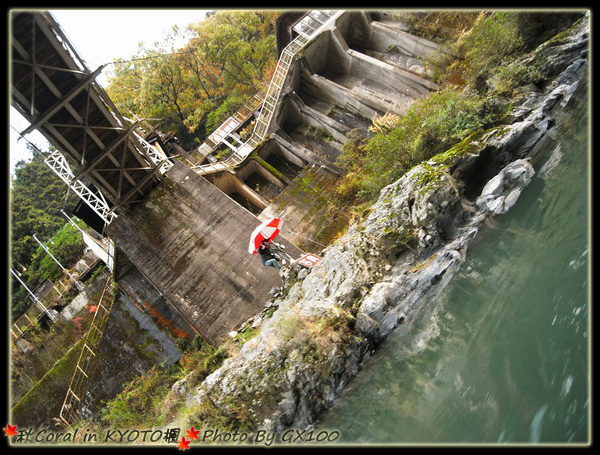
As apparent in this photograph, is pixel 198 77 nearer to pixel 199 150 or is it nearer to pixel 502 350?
pixel 199 150

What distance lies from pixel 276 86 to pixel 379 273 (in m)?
13.1

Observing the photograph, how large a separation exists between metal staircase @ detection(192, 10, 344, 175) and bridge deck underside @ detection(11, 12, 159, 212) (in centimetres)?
364

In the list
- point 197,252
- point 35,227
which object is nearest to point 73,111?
point 197,252

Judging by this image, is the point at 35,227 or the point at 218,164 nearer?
the point at 218,164

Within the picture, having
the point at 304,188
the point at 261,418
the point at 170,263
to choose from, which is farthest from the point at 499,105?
the point at 170,263

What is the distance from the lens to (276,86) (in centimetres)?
1811

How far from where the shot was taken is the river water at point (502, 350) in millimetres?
6473

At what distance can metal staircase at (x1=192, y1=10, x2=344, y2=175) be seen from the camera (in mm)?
17188

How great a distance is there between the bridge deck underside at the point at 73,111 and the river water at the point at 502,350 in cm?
1163

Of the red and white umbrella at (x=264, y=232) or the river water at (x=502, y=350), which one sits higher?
the red and white umbrella at (x=264, y=232)

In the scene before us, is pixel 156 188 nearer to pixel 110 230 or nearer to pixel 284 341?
pixel 110 230

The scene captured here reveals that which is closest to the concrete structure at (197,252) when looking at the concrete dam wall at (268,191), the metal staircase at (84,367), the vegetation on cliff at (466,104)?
the concrete dam wall at (268,191)

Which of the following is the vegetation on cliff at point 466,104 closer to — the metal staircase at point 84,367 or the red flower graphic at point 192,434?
the red flower graphic at point 192,434

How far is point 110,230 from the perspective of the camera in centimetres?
1373
